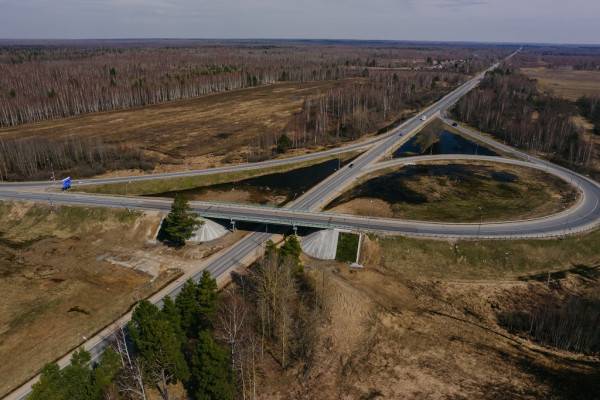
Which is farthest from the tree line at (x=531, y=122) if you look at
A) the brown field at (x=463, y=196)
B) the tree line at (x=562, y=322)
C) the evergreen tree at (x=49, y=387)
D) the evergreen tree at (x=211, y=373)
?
the evergreen tree at (x=49, y=387)

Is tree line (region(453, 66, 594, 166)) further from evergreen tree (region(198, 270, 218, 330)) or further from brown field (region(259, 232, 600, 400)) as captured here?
evergreen tree (region(198, 270, 218, 330))

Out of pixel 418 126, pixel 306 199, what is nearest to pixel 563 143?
pixel 418 126

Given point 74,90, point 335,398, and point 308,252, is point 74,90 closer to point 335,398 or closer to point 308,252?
point 308,252

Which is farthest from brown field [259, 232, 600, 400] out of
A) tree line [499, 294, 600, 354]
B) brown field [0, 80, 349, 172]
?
brown field [0, 80, 349, 172]

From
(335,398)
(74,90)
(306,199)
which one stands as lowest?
(335,398)

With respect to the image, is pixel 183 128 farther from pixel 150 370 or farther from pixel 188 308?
pixel 150 370

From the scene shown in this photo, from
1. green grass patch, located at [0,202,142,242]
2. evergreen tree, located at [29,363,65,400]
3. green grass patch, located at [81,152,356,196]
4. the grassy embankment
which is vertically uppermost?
evergreen tree, located at [29,363,65,400]
